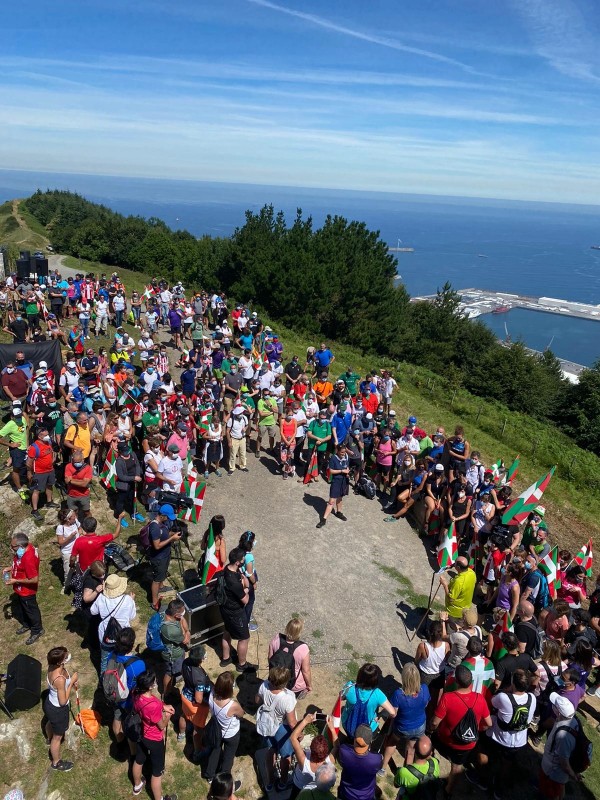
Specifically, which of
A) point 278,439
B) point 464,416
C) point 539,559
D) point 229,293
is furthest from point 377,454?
point 229,293

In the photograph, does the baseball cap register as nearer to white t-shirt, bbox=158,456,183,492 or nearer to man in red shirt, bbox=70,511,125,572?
man in red shirt, bbox=70,511,125,572

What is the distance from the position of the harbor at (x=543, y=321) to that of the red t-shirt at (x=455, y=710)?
13224 cm

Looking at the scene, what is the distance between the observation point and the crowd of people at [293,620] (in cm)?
552

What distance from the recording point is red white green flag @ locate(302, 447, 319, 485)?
12517mm

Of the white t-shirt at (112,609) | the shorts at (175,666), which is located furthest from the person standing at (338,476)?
the white t-shirt at (112,609)

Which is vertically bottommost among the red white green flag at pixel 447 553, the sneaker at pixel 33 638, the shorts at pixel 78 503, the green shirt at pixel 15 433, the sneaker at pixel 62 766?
the sneaker at pixel 62 766

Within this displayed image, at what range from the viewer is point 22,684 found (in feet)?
20.6

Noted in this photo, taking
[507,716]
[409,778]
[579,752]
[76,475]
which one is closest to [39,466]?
[76,475]

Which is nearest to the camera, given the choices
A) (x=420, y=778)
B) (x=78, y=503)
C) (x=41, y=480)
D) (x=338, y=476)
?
(x=420, y=778)

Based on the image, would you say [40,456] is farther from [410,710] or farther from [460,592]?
[460,592]

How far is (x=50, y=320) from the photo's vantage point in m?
17.9

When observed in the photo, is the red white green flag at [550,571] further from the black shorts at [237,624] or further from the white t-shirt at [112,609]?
the white t-shirt at [112,609]

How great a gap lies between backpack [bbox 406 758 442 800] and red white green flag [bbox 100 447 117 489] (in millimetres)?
6562

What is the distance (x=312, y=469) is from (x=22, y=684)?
297 inches
